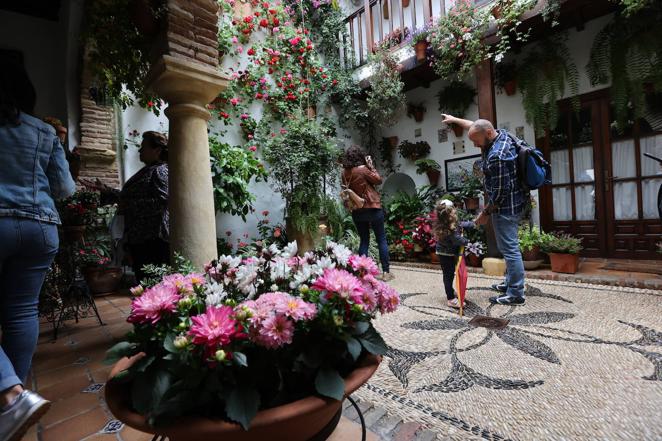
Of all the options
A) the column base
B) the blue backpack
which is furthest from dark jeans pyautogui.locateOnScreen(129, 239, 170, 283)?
the column base

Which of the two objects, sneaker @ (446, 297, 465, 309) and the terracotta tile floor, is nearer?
the terracotta tile floor

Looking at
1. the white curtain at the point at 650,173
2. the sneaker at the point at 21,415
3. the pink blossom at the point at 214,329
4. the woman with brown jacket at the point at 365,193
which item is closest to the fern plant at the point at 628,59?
the white curtain at the point at 650,173

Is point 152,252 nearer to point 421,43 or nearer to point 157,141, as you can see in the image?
point 157,141

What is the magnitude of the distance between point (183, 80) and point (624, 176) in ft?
19.1

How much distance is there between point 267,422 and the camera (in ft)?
2.08

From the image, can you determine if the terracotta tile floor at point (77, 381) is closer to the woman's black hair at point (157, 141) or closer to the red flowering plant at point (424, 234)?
the woman's black hair at point (157, 141)

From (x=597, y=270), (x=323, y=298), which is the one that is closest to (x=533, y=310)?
(x=597, y=270)

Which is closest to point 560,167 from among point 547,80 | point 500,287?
point 547,80

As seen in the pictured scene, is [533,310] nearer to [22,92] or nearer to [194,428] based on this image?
[194,428]

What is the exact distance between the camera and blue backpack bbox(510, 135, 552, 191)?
2818 millimetres

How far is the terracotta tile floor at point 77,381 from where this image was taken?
1.33 meters

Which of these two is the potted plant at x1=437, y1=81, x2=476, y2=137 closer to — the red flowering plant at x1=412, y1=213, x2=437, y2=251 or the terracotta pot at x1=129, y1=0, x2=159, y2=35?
the red flowering plant at x1=412, y1=213, x2=437, y2=251

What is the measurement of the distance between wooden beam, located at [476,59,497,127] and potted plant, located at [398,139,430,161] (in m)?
2.06

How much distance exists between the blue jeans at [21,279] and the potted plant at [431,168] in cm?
593
